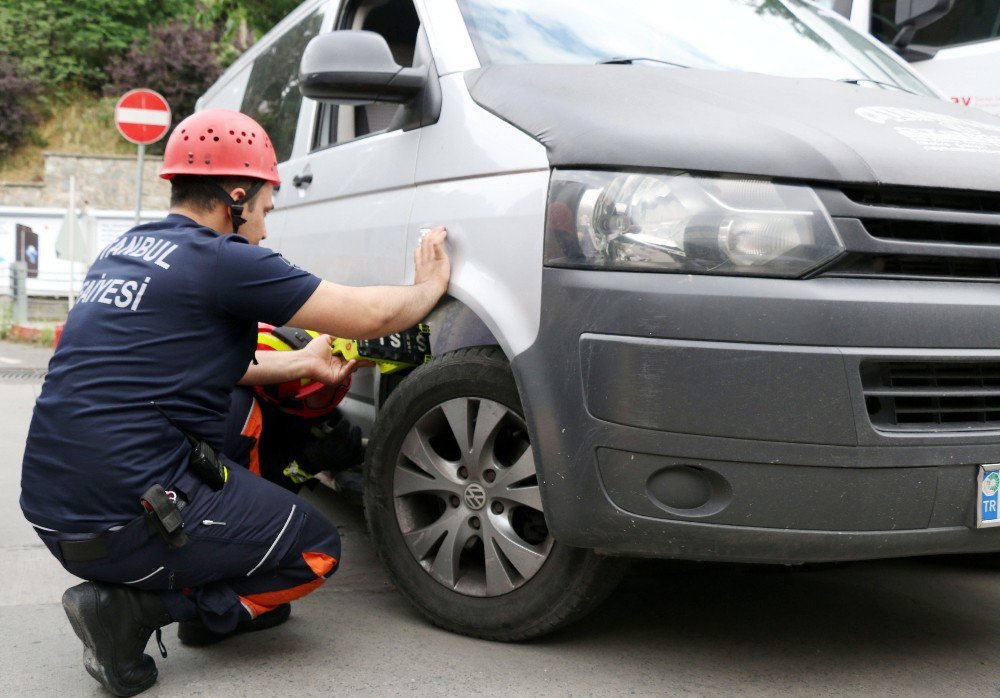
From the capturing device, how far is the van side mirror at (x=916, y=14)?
4.79 m

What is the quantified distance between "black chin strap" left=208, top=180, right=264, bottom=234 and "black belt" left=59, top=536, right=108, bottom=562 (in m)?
0.89

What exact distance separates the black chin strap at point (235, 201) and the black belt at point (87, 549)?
0.89m

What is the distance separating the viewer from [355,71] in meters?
3.08

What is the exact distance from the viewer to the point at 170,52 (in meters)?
24.2

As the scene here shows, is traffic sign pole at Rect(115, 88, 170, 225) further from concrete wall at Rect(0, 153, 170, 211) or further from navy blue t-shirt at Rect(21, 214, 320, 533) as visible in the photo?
concrete wall at Rect(0, 153, 170, 211)

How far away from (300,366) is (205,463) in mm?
636

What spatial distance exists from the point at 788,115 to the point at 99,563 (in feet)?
6.47

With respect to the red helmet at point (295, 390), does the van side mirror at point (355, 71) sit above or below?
above

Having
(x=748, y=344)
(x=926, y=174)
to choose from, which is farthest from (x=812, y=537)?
(x=926, y=174)

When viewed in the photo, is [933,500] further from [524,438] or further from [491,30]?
[491,30]

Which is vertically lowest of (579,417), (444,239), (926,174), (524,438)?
(524,438)

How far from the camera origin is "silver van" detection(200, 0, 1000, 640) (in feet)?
7.82

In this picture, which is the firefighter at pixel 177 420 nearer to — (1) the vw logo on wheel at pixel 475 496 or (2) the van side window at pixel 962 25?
(1) the vw logo on wheel at pixel 475 496

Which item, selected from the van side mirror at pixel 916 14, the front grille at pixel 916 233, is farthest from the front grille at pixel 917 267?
the van side mirror at pixel 916 14
